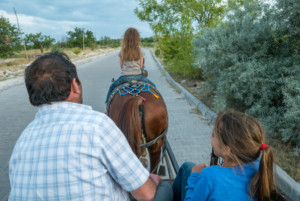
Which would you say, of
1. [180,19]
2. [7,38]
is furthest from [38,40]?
[180,19]

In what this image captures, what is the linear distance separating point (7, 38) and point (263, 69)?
34.4 meters

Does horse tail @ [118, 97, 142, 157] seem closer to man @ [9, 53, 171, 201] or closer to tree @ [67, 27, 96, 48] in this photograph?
man @ [9, 53, 171, 201]

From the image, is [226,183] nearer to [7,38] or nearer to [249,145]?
[249,145]

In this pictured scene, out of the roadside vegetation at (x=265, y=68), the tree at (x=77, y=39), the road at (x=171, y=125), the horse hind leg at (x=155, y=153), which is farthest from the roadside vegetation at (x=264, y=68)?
the tree at (x=77, y=39)

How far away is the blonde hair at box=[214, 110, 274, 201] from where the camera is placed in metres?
1.21

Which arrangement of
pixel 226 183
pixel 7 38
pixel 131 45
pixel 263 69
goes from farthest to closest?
1. pixel 7 38
2. pixel 263 69
3. pixel 131 45
4. pixel 226 183

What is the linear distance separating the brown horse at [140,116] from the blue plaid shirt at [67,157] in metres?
0.93

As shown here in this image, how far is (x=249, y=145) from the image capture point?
1308 mm

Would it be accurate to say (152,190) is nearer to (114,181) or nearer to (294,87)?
(114,181)

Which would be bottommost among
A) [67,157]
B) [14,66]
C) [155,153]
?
[14,66]

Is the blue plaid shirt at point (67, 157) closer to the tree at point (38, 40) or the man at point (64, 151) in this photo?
the man at point (64, 151)

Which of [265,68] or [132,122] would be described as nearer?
[132,122]

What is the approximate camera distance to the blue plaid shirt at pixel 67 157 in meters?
1.12

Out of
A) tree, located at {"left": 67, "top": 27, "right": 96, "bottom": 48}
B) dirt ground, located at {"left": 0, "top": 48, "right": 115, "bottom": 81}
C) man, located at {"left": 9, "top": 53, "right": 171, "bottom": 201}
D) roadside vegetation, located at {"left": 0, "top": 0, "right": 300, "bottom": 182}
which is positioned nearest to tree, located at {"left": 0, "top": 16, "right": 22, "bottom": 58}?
dirt ground, located at {"left": 0, "top": 48, "right": 115, "bottom": 81}
